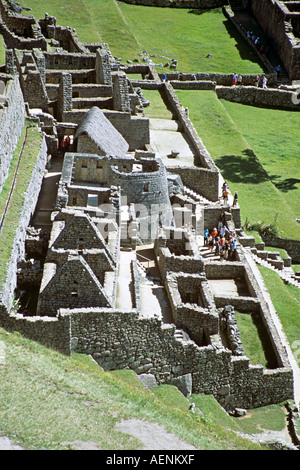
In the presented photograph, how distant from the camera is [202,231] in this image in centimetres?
4594

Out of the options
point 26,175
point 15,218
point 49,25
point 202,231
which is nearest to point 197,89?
point 49,25

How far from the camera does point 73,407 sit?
957 inches

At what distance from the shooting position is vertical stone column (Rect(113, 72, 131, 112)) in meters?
51.4

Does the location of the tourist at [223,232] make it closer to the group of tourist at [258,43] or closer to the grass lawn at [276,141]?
the grass lawn at [276,141]

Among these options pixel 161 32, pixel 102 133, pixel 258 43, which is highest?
pixel 161 32

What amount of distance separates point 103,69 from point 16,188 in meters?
19.8

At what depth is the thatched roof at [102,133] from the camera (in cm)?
4422

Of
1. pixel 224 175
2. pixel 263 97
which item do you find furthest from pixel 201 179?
pixel 263 97

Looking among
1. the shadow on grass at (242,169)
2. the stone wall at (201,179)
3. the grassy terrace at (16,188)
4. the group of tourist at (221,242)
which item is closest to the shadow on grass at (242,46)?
the shadow on grass at (242,169)

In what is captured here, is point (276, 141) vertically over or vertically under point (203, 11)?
under

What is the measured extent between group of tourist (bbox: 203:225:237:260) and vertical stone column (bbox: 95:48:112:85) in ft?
50.0

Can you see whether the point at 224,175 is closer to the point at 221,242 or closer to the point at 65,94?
the point at 65,94

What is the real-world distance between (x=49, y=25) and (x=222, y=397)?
142 ft

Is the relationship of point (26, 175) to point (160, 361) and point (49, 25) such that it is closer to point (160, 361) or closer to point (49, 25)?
point (160, 361)
